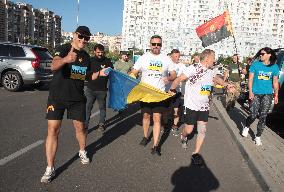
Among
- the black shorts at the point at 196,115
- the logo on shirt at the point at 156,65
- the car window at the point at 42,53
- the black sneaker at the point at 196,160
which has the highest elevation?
the car window at the point at 42,53

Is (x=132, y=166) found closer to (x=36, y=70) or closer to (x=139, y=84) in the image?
(x=139, y=84)

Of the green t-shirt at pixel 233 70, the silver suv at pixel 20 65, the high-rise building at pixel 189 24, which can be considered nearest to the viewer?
the silver suv at pixel 20 65

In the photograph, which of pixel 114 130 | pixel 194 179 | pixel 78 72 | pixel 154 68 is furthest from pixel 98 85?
pixel 194 179

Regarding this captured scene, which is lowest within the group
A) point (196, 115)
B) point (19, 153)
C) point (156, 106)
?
point (19, 153)

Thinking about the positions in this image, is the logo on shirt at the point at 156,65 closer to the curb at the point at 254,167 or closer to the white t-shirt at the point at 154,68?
the white t-shirt at the point at 154,68

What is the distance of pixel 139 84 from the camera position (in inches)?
275

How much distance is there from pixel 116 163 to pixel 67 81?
1737 millimetres

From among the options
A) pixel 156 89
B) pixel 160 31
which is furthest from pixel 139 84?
pixel 160 31

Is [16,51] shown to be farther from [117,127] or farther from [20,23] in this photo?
[20,23]

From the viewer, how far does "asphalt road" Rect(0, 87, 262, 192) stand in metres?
4.84

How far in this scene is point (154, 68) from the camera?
6.69m

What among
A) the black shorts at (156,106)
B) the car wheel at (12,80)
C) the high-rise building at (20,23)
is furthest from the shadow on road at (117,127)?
the high-rise building at (20,23)

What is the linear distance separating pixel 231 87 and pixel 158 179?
2131mm

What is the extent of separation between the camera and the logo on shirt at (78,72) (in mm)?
5004
